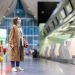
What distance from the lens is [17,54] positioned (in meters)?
9.13

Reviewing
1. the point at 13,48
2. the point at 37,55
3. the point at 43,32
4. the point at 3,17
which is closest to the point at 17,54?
the point at 13,48

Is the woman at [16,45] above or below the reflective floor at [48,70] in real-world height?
above

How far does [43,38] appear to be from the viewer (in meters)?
31.8

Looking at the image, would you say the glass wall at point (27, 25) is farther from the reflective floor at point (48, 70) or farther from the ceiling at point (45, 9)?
the reflective floor at point (48, 70)

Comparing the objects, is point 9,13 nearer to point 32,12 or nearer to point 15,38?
point 32,12

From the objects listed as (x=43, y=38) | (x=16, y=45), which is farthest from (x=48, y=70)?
(x=43, y=38)

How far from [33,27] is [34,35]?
129 centimetres

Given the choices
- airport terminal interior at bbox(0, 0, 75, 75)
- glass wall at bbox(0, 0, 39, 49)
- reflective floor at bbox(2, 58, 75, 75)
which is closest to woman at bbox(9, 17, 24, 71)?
airport terminal interior at bbox(0, 0, 75, 75)

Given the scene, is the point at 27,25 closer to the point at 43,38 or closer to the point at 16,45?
the point at 43,38

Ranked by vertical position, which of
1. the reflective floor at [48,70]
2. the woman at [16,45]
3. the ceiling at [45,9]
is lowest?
the reflective floor at [48,70]

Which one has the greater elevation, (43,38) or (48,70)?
(43,38)

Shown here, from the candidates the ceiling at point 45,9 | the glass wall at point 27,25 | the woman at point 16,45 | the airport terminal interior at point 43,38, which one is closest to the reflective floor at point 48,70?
the airport terminal interior at point 43,38

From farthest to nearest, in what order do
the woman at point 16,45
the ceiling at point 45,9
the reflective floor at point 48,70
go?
the ceiling at point 45,9 < the woman at point 16,45 < the reflective floor at point 48,70

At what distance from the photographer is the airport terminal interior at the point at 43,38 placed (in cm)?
917
